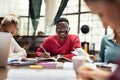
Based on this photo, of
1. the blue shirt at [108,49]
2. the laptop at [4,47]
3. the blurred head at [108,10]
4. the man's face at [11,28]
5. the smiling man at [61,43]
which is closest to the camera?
the blurred head at [108,10]

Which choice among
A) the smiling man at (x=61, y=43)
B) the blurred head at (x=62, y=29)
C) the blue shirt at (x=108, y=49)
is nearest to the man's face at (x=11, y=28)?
the smiling man at (x=61, y=43)

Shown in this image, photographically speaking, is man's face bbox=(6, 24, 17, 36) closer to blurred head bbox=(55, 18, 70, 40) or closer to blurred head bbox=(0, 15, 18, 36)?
blurred head bbox=(0, 15, 18, 36)

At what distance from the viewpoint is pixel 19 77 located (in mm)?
1011

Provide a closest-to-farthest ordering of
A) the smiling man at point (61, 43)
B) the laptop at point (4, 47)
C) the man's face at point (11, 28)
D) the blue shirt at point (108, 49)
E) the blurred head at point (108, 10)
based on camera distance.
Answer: the blurred head at point (108, 10), the laptop at point (4, 47), the blue shirt at point (108, 49), the man's face at point (11, 28), the smiling man at point (61, 43)

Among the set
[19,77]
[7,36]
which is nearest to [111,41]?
[7,36]

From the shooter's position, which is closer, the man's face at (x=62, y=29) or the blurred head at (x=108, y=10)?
the blurred head at (x=108, y=10)

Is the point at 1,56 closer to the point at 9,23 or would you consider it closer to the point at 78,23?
the point at 9,23

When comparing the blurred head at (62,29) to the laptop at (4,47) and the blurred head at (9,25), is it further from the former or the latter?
the laptop at (4,47)

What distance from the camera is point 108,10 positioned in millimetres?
231

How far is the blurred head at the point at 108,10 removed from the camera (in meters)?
0.23

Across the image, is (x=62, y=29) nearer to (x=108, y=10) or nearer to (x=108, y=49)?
(x=108, y=49)

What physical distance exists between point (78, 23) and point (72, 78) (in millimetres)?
4922

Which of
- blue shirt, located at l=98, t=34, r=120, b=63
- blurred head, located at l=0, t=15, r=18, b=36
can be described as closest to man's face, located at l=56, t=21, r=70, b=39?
blurred head, located at l=0, t=15, r=18, b=36

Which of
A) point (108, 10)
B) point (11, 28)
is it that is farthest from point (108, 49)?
point (108, 10)
